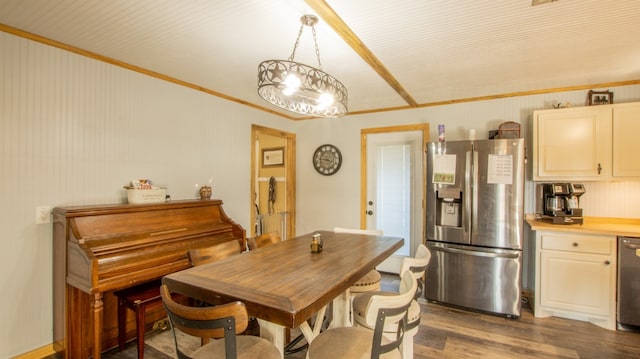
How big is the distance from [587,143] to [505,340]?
200 cm

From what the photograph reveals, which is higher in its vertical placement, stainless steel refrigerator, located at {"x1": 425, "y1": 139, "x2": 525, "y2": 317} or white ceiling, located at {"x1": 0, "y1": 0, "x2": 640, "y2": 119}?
white ceiling, located at {"x1": 0, "y1": 0, "x2": 640, "y2": 119}

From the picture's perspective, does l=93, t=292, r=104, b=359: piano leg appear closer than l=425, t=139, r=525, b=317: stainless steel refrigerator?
Yes

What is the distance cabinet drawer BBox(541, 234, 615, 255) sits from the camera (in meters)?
2.61

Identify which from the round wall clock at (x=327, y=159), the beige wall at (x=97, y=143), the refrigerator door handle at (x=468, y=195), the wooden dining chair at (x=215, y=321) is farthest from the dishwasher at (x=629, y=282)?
the wooden dining chair at (x=215, y=321)

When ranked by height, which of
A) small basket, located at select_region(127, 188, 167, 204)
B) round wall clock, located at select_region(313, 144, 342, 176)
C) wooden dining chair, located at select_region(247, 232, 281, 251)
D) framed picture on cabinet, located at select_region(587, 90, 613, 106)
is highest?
framed picture on cabinet, located at select_region(587, 90, 613, 106)

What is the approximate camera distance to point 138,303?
2049 millimetres

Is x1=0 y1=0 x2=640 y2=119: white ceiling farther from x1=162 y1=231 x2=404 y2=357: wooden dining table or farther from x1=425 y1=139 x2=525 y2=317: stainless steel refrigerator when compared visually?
x1=162 y1=231 x2=404 y2=357: wooden dining table

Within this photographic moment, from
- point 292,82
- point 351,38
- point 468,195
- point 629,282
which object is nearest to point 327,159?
point 468,195

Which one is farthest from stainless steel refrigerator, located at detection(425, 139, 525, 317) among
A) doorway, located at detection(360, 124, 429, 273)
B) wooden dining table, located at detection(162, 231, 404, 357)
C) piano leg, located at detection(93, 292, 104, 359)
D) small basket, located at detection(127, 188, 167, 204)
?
piano leg, located at detection(93, 292, 104, 359)

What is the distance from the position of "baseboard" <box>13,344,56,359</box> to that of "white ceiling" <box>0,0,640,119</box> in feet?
7.25

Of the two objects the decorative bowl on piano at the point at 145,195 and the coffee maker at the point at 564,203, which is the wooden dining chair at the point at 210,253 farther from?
the coffee maker at the point at 564,203

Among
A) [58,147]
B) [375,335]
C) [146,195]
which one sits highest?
[58,147]

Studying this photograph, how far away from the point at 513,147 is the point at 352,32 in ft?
6.31

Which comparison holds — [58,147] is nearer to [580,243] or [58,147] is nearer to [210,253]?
[210,253]
